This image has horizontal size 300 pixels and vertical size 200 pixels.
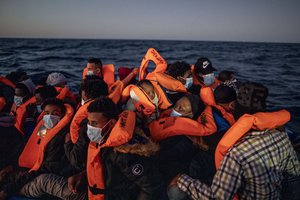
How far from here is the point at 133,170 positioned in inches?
87.6

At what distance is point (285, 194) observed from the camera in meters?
2.32

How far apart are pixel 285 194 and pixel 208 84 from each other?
7.51 ft

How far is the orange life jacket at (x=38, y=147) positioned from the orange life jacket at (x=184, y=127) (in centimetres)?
115

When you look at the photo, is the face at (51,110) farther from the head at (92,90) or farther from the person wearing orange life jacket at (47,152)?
the head at (92,90)

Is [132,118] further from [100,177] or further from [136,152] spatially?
[100,177]

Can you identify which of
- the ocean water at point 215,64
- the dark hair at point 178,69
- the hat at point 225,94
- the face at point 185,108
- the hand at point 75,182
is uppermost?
the dark hair at point 178,69

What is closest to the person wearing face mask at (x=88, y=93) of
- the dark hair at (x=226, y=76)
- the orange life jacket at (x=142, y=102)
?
the orange life jacket at (x=142, y=102)

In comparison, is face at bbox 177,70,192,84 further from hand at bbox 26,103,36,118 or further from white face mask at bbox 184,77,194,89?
hand at bbox 26,103,36,118

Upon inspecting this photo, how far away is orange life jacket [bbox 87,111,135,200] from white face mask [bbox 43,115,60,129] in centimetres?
82

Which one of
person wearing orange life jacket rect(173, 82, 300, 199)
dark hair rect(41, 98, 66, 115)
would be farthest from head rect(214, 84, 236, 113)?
dark hair rect(41, 98, 66, 115)

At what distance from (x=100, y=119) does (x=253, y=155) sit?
1.48 m

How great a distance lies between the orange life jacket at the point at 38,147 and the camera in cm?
293

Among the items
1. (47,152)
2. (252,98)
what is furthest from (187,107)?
(47,152)

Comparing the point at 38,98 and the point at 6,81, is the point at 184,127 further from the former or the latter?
the point at 6,81
